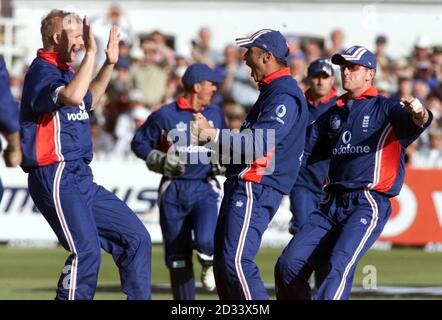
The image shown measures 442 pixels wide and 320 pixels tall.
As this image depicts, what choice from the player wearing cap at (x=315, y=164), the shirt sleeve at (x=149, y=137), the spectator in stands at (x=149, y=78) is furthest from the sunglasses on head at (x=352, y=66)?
the spectator in stands at (x=149, y=78)

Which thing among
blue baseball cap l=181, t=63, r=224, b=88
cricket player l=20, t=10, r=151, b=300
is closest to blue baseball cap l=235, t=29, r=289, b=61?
cricket player l=20, t=10, r=151, b=300

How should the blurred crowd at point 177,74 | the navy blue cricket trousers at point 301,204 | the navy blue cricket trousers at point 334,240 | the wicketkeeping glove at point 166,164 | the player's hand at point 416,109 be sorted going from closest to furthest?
the player's hand at point 416,109 < the navy blue cricket trousers at point 334,240 < the wicketkeeping glove at point 166,164 < the navy blue cricket trousers at point 301,204 < the blurred crowd at point 177,74

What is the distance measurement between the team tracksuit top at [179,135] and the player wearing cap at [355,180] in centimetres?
310

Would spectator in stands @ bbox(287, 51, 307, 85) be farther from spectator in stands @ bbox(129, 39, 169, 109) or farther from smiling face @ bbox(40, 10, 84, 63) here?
smiling face @ bbox(40, 10, 84, 63)

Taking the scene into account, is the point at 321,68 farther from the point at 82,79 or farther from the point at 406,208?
the point at 406,208

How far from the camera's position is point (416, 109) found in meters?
10.2

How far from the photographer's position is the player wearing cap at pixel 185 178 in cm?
1347

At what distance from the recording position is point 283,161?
1080cm

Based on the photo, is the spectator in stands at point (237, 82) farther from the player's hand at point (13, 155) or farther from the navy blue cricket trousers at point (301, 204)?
the player's hand at point (13, 155)

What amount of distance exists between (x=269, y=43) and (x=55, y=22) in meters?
1.79

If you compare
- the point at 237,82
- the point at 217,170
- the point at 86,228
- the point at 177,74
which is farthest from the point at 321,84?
the point at 177,74

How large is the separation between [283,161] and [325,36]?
15.5m

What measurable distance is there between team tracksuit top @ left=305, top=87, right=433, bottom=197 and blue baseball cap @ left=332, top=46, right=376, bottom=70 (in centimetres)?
28
